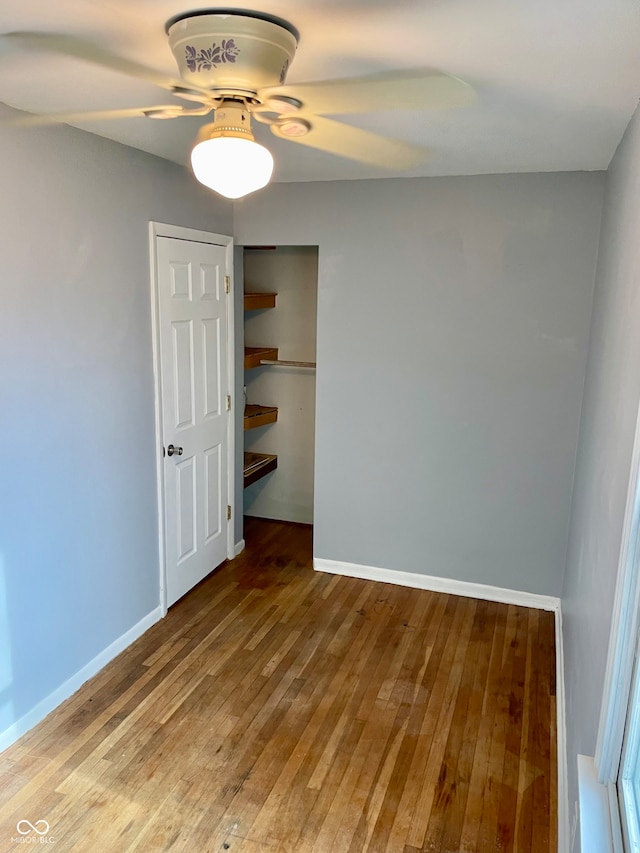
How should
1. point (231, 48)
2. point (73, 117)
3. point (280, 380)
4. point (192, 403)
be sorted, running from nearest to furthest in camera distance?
point (231, 48) → point (73, 117) → point (192, 403) → point (280, 380)

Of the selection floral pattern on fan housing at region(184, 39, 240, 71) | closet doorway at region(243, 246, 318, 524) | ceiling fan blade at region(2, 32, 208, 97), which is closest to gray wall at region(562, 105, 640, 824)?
floral pattern on fan housing at region(184, 39, 240, 71)

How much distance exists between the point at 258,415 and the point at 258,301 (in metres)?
0.83

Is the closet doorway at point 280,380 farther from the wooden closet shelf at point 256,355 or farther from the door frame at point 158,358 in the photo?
the door frame at point 158,358

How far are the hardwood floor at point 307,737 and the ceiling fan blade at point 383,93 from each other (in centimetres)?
232

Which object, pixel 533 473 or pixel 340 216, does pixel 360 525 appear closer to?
pixel 533 473

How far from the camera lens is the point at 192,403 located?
11.9 ft

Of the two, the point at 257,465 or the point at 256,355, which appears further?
the point at 257,465

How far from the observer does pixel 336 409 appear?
155 inches

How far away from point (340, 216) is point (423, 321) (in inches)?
30.6

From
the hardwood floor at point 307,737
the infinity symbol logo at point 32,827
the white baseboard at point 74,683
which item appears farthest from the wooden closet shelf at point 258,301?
the infinity symbol logo at point 32,827

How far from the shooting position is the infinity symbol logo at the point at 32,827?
2.14 metres

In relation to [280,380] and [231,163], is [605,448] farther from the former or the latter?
[280,380]

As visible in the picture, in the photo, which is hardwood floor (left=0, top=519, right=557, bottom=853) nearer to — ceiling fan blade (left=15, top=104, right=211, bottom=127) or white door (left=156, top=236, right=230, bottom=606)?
white door (left=156, top=236, right=230, bottom=606)

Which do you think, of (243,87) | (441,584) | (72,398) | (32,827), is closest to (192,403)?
(72,398)
